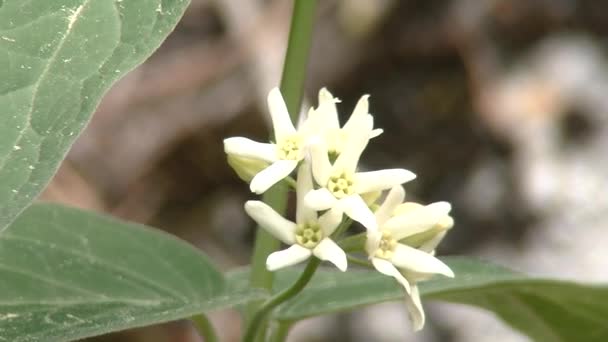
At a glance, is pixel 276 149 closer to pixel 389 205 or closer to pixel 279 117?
pixel 279 117

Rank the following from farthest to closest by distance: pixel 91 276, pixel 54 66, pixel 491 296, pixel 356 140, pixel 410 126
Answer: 1. pixel 410 126
2. pixel 491 296
3. pixel 91 276
4. pixel 356 140
5. pixel 54 66

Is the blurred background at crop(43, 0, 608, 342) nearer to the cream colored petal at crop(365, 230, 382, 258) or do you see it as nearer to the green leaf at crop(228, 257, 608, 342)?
the green leaf at crop(228, 257, 608, 342)

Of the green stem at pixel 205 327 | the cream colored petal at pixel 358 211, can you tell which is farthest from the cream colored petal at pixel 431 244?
the green stem at pixel 205 327

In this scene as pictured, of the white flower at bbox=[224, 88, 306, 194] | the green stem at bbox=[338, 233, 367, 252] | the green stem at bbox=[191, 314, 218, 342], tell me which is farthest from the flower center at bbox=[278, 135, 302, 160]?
the green stem at bbox=[191, 314, 218, 342]

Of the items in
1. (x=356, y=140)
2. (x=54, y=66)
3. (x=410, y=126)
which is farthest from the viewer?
(x=410, y=126)

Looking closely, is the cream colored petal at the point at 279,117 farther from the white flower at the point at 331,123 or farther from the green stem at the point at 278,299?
the green stem at the point at 278,299

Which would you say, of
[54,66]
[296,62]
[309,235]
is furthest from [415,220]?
[54,66]
